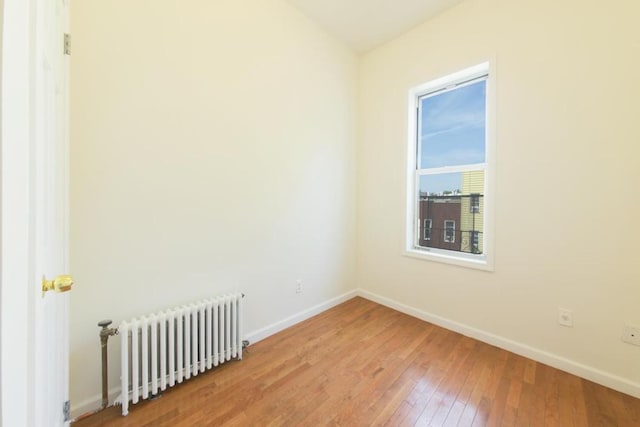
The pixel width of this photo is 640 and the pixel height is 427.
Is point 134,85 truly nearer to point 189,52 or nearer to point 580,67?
point 189,52

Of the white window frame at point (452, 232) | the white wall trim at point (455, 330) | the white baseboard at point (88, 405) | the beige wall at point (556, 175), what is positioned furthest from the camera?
the white window frame at point (452, 232)

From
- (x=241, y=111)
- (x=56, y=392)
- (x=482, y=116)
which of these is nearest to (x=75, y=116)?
(x=241, y=111)

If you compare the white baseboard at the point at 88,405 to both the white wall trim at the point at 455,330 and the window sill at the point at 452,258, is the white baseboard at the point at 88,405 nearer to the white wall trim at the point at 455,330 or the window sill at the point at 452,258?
the white wall trim at the point at 455,330

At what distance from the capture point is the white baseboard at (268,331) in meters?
1.45

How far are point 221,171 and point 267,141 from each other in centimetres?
54

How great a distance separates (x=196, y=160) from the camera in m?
1.87

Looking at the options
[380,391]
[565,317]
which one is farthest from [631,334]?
[380,391]

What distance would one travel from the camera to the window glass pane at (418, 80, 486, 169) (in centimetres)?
249

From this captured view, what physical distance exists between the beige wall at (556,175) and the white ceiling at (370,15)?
17 cm

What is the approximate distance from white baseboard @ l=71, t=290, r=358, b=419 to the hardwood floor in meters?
0.06

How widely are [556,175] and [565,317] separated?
1095 mm

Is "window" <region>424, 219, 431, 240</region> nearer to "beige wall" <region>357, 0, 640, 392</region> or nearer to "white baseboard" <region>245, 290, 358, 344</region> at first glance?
"beige wall" <region>357, 0, 640, 392</region>

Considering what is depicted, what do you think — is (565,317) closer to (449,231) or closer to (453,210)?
(449,231)

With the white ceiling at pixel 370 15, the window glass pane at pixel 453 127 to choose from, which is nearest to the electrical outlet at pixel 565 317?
the window glass pane at pixel 453 127
